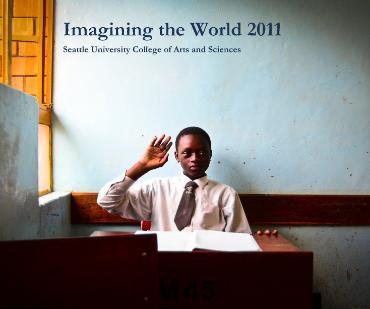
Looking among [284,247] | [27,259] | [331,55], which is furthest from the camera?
[331,55]

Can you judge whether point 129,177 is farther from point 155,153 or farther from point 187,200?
point 187,200

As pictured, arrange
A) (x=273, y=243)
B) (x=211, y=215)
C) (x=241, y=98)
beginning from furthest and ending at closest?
(x=241, y=98) → (x=211, y=215) → (x=273, y=243)

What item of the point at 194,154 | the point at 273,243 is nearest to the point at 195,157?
the point at 194,154

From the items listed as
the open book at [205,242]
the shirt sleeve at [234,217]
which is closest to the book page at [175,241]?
the open book at [205,242]

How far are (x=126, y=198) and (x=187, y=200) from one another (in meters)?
0.32

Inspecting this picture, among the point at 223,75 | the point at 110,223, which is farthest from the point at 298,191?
the point at 110,223

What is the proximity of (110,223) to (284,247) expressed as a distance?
4.17ft

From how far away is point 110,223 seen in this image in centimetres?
240

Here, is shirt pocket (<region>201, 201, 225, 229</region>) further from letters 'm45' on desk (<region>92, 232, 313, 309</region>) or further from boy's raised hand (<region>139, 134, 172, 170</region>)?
letters 'm45' on desk (<region>92, 232, 313, 309</region>)

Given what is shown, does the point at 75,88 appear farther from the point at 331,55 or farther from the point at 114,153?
the point at 331,55

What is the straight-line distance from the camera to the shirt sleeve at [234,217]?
205cm

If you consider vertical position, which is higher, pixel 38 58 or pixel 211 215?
pixel 38 58

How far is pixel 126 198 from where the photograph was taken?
2057 millimetres

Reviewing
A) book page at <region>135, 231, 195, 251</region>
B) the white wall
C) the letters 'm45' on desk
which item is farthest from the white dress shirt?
the letters 'm45' on desk
